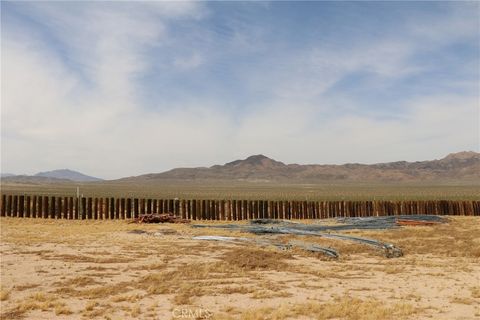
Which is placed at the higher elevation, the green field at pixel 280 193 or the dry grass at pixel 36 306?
the green field at pixel 280 193

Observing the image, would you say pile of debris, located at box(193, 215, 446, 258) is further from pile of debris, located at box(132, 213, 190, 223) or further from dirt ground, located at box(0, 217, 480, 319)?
pile of debris, located at box(132, 213, 190, 223)

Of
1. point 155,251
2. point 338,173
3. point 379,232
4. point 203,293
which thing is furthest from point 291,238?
point 338,173

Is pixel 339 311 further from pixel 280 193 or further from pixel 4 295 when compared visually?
pixel 280 193

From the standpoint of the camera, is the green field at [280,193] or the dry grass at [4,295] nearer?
the dry grass at [4,295]

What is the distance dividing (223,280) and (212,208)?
14373mm

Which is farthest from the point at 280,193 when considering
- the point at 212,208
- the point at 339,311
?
the point at 339,311

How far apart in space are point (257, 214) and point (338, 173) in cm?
17272

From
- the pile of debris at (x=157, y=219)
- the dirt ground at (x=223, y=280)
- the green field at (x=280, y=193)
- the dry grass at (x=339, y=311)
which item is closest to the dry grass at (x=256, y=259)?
the dirt ground at (x=223, y=280)

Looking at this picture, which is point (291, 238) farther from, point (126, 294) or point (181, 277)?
point (126, 294)

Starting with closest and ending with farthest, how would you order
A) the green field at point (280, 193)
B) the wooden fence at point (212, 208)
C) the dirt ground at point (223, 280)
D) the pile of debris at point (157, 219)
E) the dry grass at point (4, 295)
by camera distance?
the dirt ground at point (223, 280) < the dry grass at point (4, 295) < the pile of debris at point (157, 219) < the wooden fence at point (212, 208) < the green field at point (280, 193)

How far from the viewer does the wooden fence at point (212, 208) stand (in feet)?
79.6

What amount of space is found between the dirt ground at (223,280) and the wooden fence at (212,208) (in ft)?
22.6

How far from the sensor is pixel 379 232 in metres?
19.6

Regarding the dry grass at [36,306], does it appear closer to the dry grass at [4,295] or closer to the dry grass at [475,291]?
the dry grass at [4,295]
